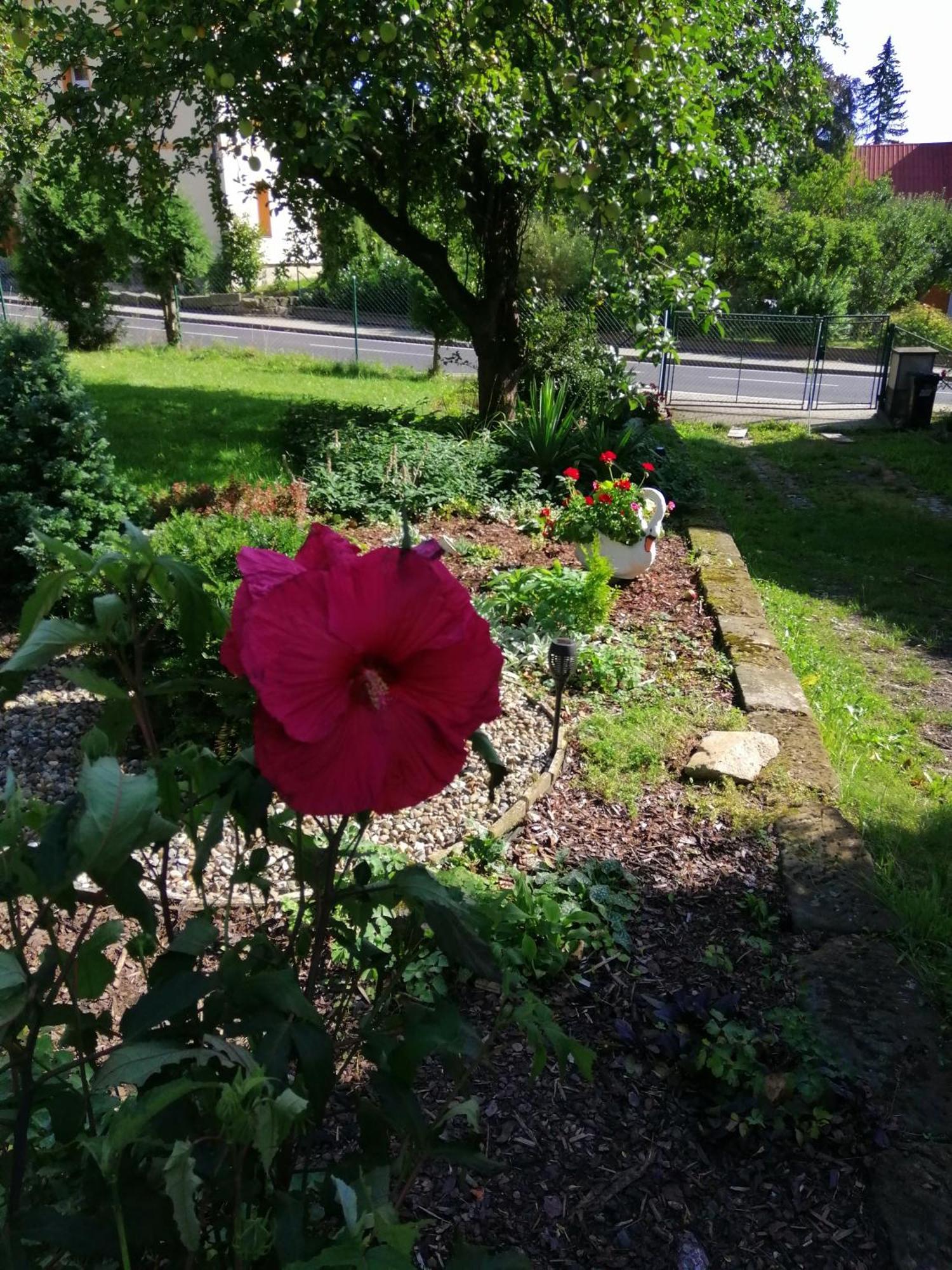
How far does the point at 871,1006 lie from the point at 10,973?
210cm

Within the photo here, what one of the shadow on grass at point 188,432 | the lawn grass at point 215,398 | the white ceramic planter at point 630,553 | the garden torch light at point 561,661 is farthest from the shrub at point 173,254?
the garden torch light at point 561,661

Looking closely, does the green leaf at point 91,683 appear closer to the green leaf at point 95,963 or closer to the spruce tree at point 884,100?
the green leaf at point 95,963

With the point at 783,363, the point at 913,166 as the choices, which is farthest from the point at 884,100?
the point at 783,363

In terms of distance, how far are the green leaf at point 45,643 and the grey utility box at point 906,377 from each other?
44.2ft

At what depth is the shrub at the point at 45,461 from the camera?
4457 millimetres

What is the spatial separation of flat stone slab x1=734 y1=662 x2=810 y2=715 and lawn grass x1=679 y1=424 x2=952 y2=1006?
0.15 metres

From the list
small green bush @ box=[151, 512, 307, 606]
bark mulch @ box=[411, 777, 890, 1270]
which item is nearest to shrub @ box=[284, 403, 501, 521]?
small green bush @ box=[151, 512, 307, 606]

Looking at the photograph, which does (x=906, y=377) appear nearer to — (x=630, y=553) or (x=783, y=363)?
(x=783, y=363)

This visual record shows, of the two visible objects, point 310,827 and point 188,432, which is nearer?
point 310,827

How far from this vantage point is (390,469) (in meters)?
6.71

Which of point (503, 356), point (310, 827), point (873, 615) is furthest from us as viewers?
point (503, 356)

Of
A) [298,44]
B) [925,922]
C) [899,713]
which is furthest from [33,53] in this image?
[925,922]

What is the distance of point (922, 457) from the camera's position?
1025 centimetres

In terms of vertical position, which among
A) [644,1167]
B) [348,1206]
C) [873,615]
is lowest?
Result: [873,615]
